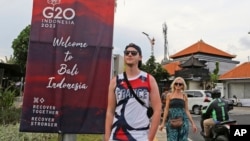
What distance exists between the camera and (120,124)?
3.56m

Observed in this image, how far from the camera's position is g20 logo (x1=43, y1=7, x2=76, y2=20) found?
5.06m

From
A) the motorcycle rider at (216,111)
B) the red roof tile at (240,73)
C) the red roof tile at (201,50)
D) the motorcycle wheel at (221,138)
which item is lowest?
the motorcycle wheel at (221,138)

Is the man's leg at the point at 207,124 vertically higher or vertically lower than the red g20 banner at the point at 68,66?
lower

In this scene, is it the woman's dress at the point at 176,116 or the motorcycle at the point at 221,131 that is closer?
the woman's dress at the point at 176,116

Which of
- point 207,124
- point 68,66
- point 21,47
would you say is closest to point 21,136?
point 68,66

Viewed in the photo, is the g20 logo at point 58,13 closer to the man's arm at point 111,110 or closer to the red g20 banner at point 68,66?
the red g20 banner at point 68,66

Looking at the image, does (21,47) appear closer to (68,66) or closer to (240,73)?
(240,73)

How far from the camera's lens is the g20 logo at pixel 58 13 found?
5059mm

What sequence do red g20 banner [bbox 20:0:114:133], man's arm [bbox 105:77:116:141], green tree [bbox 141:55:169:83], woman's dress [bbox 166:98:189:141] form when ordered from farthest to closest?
green tree [bbox 141:55:169:83] → woman's dress [bbox 166:98:189:141] → red g20 banner [bbox 20:0:114:133] → man's arm [bbox 105:77:116:141]

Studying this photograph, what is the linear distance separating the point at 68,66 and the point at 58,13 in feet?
2.51

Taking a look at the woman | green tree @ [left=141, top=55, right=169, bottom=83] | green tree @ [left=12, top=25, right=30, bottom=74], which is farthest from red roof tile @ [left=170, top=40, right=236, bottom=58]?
the woman

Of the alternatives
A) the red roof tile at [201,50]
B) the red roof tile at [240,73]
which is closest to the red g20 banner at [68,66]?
the red roof tile at [240,73]

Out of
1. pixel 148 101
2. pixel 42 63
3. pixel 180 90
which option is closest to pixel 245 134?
pixel 180 90

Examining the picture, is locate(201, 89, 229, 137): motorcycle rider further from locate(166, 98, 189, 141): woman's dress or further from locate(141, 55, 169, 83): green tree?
locate(141, 55, 169, 83): green tree
